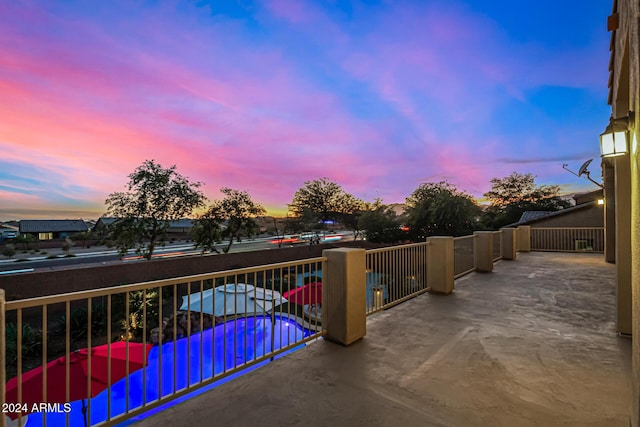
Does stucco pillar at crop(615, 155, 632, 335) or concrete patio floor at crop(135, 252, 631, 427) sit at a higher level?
stucco pillar at crop(615, 155, 632, 335)

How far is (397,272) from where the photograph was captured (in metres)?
4.88

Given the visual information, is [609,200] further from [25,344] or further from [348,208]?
[348,208]

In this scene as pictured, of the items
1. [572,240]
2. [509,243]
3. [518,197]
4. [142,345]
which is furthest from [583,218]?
[518,197]

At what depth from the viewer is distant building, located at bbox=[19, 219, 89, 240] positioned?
51.2 meters

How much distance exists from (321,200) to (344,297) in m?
27.2

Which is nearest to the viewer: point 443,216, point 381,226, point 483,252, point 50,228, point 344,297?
point 344,297

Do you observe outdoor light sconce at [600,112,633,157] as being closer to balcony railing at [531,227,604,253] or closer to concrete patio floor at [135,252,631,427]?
concrete patio floor at [135,252,631,427]

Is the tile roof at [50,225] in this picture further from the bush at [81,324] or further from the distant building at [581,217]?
the distant building at [581,217]

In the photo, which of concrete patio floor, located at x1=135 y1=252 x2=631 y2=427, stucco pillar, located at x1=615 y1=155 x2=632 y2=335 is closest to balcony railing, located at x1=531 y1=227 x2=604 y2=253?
concrete patio floor, located at x1=135 y1=252 x2=631 y2=427

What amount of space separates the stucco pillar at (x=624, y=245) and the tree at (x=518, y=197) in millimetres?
29091

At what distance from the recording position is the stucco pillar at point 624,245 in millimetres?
3299

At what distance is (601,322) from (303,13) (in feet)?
29.5

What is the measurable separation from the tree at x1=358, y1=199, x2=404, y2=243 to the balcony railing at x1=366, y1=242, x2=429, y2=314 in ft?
54.6

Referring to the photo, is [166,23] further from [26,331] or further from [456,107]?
[456,107]
